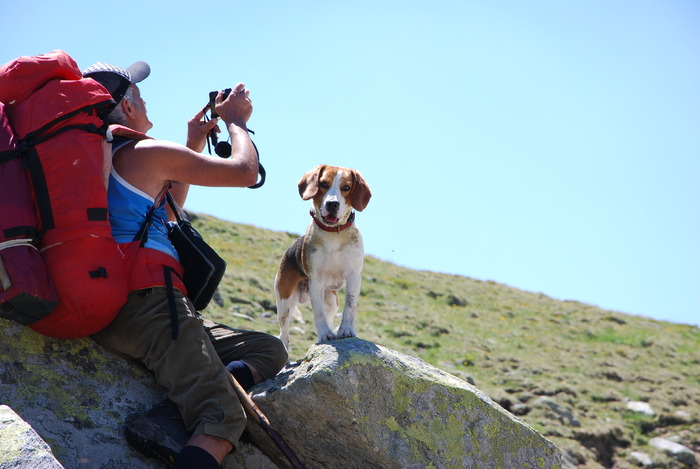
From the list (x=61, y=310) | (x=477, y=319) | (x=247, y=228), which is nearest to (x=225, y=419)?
(x=61, y=310)

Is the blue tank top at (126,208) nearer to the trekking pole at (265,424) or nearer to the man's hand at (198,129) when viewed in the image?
the trekking pole at (265,424)

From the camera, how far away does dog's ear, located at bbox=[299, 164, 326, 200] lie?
6.02m

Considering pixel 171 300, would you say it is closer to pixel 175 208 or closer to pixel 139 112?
pixel 175 208

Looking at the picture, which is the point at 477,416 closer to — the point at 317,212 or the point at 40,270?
the point at 317,212

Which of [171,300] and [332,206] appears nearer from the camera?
[171,300]

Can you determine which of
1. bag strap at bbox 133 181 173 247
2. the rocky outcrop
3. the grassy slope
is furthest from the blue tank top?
the grassy slope

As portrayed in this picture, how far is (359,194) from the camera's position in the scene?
6055 millimetres

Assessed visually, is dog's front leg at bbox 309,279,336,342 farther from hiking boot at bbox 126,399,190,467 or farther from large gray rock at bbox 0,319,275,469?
hiking boot at bbox 126,399,190,467

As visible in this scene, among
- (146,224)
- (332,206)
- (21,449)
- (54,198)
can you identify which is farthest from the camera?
(332,206)

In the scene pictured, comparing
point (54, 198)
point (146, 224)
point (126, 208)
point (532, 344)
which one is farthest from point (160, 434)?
point (532, 344)

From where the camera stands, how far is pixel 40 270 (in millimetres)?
3963

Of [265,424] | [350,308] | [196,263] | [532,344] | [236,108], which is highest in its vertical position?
[236,108]

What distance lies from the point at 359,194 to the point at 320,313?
1.10m

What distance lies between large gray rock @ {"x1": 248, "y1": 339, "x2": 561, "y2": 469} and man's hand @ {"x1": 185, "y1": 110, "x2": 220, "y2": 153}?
2029mm
